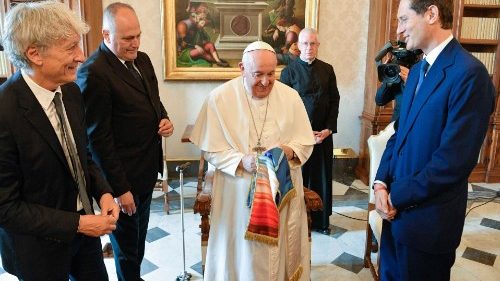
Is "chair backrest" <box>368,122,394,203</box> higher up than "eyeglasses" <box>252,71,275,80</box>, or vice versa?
"eyeglasses" <box>252,71,275,80</box>

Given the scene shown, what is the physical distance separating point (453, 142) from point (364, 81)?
3383 millimetres

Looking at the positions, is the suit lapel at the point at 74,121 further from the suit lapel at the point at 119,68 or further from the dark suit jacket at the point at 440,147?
the dark suit jacket at the point at 440,147

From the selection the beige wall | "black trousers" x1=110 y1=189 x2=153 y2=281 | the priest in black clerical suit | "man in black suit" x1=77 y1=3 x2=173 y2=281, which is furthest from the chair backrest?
the beige wall

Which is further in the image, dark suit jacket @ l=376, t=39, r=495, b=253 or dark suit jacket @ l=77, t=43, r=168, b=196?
dark suit jacket @ l=77, t=43, r=168, b=196

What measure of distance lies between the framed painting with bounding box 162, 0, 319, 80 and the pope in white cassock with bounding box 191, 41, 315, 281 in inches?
88.4

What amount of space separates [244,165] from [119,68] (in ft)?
2.58

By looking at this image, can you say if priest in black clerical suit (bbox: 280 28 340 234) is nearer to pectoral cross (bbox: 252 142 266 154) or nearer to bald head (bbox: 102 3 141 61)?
pectoral cross (bbox: 252 142 266 154)

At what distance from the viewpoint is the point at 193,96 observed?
4.48m

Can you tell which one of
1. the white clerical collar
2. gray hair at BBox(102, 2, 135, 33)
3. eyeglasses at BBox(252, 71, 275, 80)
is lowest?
the white clerical collar

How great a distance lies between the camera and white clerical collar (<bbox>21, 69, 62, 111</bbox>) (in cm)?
128

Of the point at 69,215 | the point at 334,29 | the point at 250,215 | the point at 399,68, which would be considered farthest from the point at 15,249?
the point at 334,29

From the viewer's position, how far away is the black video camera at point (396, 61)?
7.50 ft

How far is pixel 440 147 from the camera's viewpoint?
1.46m

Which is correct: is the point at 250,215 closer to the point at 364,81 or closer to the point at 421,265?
the point at 421,265
